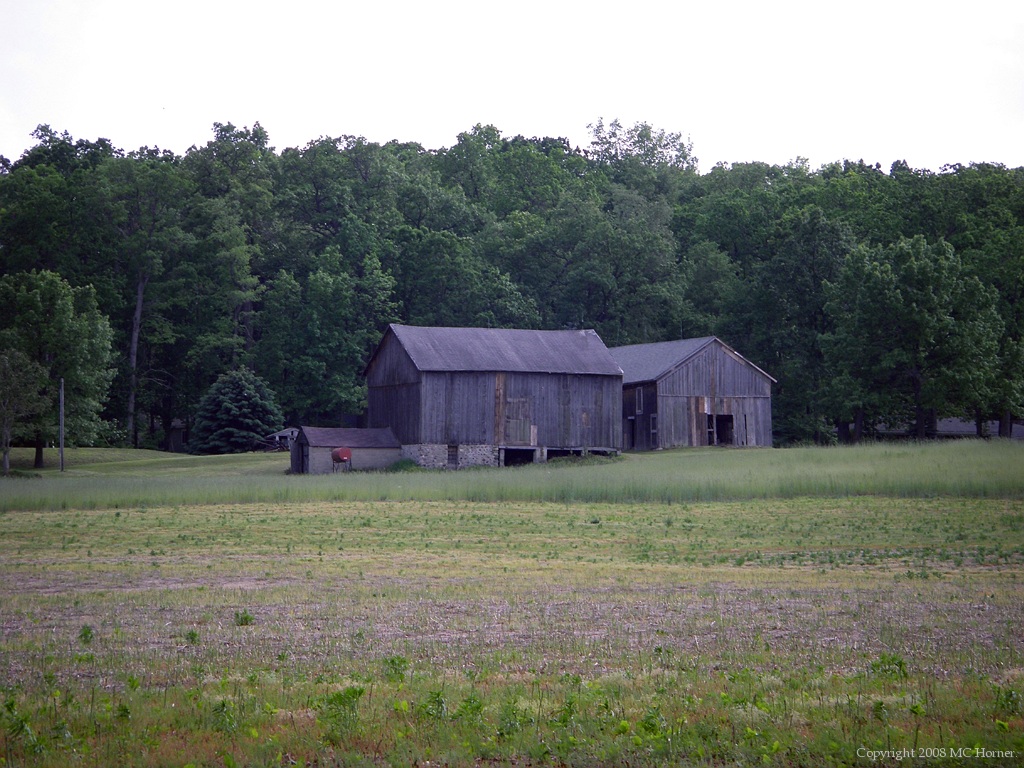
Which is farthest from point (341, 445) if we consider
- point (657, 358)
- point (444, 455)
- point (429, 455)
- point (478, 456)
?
point (657, 358)

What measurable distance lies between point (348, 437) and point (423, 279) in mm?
26637

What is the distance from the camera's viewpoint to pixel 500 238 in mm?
95312

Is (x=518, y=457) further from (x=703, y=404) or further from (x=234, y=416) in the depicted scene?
(x=234, y=416)

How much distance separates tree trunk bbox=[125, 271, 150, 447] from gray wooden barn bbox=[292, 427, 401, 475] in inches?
966

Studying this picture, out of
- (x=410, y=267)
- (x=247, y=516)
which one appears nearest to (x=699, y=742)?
(x=247, y=516)

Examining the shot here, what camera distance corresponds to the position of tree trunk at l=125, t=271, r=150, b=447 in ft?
266

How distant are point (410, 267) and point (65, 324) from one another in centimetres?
2766

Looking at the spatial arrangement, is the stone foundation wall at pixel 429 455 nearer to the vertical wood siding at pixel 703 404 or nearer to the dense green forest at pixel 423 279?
the vertical wood siding at pixel 703 404

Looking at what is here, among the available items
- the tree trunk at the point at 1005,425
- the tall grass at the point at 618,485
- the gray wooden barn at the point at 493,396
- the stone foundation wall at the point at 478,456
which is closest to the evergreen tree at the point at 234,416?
the gray wooden barn at the point at 493,396

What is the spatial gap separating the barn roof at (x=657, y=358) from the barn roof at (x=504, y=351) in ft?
9.28

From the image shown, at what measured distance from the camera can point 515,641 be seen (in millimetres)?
13422

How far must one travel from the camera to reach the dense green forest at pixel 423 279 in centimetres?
6794

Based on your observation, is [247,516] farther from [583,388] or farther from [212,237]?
[212,237]

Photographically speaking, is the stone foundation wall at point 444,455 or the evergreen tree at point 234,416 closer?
the stone foundation wall at point 444,455
